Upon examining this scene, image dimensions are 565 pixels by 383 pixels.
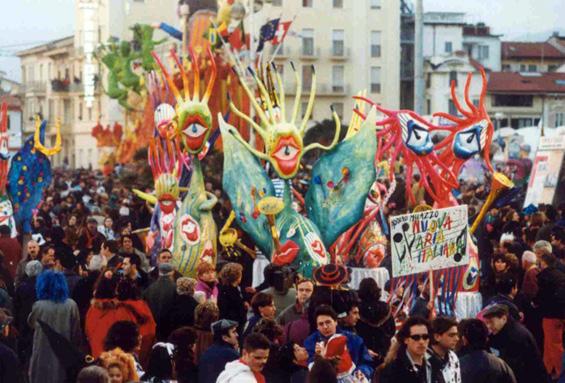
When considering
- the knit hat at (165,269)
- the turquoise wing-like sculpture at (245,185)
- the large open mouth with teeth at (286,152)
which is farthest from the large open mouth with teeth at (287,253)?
the knit hat at (165,269)

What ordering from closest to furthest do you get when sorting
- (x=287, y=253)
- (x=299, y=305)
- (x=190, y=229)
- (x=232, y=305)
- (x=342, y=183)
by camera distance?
(x=299, y=305), (x=232, y=305), (x=287, y=253), (x=190, y=229), (x=342, y=183)

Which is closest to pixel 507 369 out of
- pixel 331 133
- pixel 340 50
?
pixel 331 133

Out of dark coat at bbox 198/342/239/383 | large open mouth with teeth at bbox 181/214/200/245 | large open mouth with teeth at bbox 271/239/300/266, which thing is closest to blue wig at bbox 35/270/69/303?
dark coat at bbox 198/342/239/383

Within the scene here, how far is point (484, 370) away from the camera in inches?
397

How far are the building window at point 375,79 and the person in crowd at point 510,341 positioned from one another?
75.0 metres

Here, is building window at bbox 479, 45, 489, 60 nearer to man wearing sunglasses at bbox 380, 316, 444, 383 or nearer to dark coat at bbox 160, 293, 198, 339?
dark coat at bbox 160, 293, 198, 339

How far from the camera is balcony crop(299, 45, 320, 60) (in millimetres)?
85938

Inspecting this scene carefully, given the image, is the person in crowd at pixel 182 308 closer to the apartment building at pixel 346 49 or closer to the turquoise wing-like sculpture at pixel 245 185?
the turquoise wing-like sculpture at pixel 245 185

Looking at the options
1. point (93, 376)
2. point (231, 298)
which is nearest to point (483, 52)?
point (231, 298)

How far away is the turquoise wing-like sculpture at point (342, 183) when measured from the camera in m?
18.5

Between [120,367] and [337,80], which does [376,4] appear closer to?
[337,80]

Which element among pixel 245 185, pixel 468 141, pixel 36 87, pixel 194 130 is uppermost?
pixel 36 87

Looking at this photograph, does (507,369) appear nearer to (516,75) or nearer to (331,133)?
(331,133)

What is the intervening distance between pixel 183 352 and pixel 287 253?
7148 millimetres
